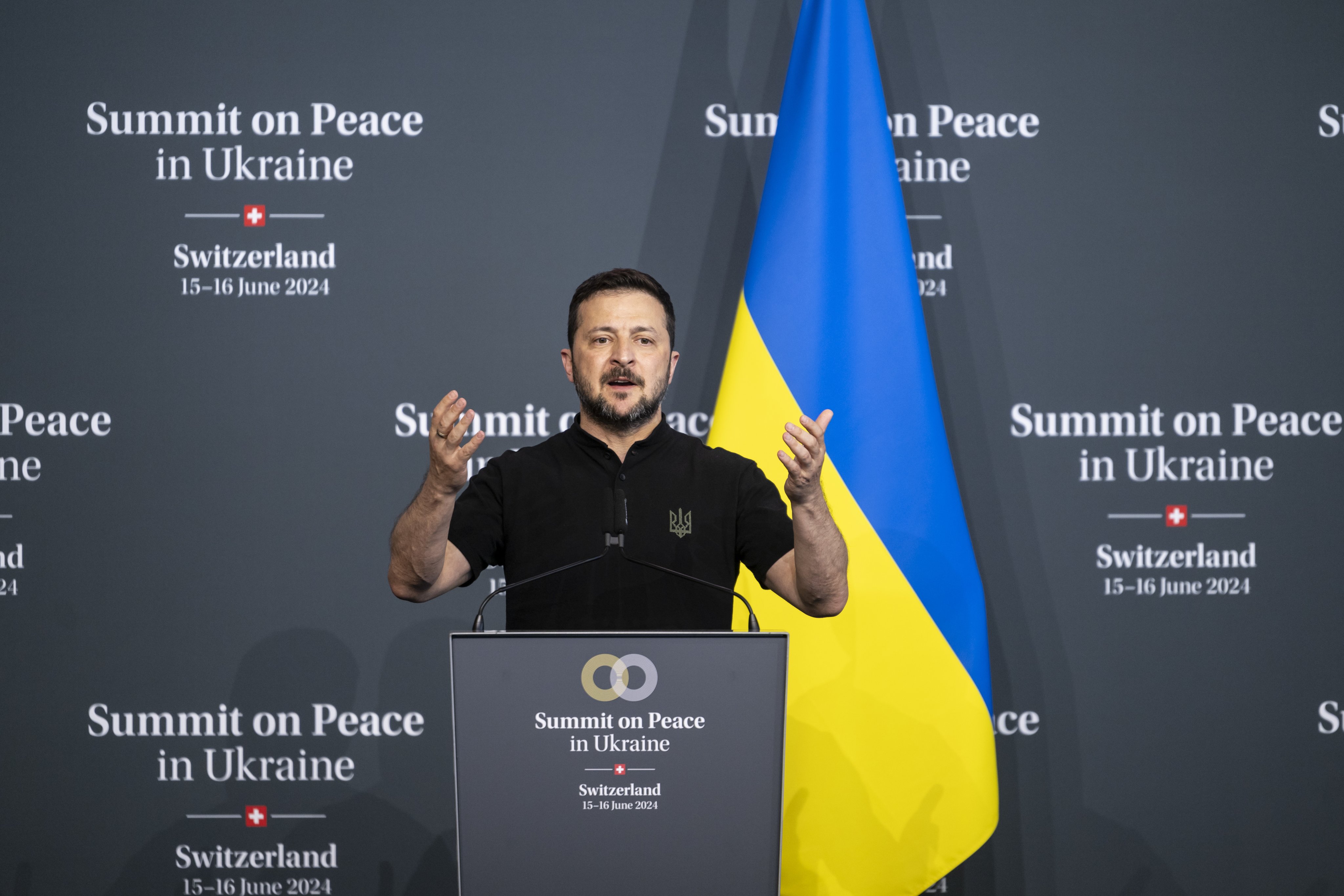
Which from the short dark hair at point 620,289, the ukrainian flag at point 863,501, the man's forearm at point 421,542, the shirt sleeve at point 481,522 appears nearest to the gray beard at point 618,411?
the short dark hair at point 620,289

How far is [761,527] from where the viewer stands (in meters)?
1.62

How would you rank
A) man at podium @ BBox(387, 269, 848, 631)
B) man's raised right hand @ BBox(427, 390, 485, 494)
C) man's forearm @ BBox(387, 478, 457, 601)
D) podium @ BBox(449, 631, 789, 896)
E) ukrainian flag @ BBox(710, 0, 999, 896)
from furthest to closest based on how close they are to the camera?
ukrainian flag @ BBox(710, 0, 999, 896) → man at podium @ BBox(387, 269, 848, 631) → man's forearm @ BBox(387, 478, 457, 601) → man's raised right hand @ BBox(427, 390, 485, 494) → podium @ BBox(449, 631, 789, 896)

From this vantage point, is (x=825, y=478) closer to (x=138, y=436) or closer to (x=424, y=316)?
(x=424, y=316)

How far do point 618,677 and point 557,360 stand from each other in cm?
146

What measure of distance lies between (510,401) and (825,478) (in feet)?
2.89

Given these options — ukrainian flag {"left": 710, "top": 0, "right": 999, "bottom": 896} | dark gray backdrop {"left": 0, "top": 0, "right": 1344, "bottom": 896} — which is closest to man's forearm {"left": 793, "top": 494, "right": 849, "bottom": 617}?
ukrainian flag {"left": 710, "top": 0, "right": 999, "bottom": 896}

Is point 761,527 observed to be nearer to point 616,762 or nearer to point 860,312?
point 616,762

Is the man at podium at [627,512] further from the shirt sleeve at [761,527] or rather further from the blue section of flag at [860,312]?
the blue section of flag at [860,312]

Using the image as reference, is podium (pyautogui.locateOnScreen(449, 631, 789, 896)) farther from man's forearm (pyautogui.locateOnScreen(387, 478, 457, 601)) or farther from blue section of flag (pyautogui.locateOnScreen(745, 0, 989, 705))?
blue section of flag (pyautogui.locateOnScreen(745, 0, 989, 705))

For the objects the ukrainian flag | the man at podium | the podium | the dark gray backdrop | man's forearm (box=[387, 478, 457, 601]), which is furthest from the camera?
the dark gray backdrop

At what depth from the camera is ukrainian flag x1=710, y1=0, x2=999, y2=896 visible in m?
2.03

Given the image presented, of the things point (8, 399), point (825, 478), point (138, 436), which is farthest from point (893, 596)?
point (8, 399)

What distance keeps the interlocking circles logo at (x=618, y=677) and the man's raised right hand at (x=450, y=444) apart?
317 millimetres

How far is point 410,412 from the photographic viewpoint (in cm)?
245
